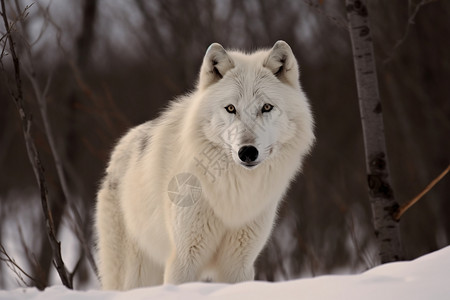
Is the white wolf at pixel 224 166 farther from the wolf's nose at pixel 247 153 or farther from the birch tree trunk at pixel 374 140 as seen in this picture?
the birch tree trunk at pixel 374 140

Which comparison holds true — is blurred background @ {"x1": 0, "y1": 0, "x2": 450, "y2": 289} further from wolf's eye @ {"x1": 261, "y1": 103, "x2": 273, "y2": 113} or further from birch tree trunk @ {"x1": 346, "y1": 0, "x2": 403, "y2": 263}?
wolf's eye @ {"x1": 261, "y1": 103, "x2": 273, "y2": 113}

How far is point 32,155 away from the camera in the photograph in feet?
12.6

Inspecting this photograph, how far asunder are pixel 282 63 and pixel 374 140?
2.89 ft

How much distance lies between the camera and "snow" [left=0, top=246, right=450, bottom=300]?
1.91 meters

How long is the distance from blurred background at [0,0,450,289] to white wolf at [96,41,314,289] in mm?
1430

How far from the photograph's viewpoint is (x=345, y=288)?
6.48 ft

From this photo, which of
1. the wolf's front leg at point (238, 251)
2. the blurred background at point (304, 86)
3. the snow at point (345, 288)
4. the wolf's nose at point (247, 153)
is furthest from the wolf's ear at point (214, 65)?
the snow at point (345, 288)

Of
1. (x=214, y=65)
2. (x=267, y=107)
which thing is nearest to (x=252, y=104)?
(x=267, y=107)

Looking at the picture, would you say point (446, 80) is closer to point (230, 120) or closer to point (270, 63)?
point (270, 63)

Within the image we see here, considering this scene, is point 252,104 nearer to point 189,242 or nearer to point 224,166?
point 224,166

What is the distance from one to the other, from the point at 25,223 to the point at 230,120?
10438mm

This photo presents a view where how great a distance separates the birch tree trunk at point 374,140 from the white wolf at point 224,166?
0.46m

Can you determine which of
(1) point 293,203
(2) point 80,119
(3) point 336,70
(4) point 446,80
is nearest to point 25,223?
(2) point 80,119

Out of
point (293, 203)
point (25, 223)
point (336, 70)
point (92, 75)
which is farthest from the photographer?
point (25, 223)
